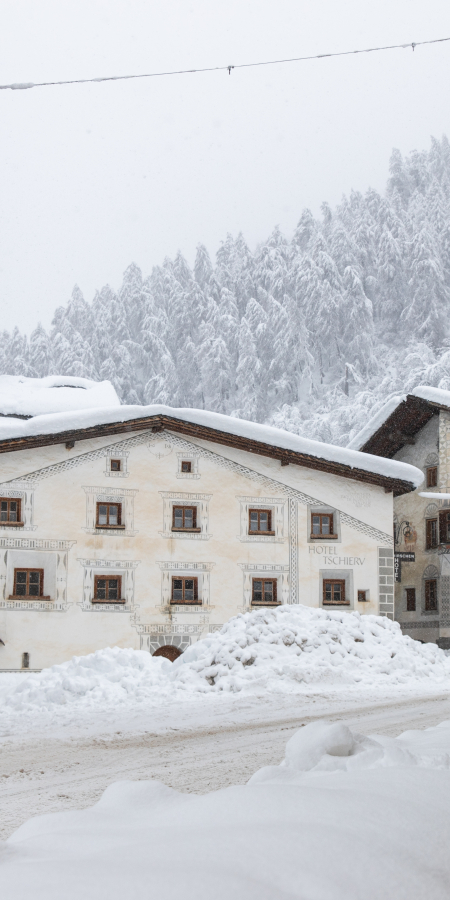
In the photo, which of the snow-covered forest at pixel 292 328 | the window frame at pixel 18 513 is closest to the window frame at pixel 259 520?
the window frame at pixel 18 513

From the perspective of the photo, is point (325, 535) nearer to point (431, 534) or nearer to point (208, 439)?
point (208, 439)

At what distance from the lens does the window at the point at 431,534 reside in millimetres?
32938

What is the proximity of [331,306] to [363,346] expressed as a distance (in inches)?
191

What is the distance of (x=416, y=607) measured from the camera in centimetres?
3334

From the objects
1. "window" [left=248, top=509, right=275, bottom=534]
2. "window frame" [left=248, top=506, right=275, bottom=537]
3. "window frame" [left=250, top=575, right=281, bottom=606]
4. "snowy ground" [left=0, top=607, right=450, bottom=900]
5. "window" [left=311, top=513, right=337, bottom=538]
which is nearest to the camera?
"snowy ground" [left=0, top=607, right=450, bottom=900]

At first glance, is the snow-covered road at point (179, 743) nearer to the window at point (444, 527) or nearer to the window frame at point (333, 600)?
the window frame at point (333, 600)

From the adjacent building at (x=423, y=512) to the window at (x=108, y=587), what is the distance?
1117 centimetres

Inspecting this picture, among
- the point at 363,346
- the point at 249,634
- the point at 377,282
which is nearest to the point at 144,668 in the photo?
the point at 249,634

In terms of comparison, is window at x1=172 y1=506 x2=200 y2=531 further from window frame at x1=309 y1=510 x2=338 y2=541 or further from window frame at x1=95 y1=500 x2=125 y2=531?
window frame at x1=309 y1=510 x2=338 y2=541

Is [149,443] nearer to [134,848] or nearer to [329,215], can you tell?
[134,848]

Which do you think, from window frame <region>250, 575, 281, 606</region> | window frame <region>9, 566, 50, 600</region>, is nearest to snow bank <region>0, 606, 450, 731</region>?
window frame <region>250, 575, 281, 606</region>

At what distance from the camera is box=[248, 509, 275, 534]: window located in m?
25.9

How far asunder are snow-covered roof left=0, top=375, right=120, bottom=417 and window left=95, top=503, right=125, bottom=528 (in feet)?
23.7

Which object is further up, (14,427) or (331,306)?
(331,306)
